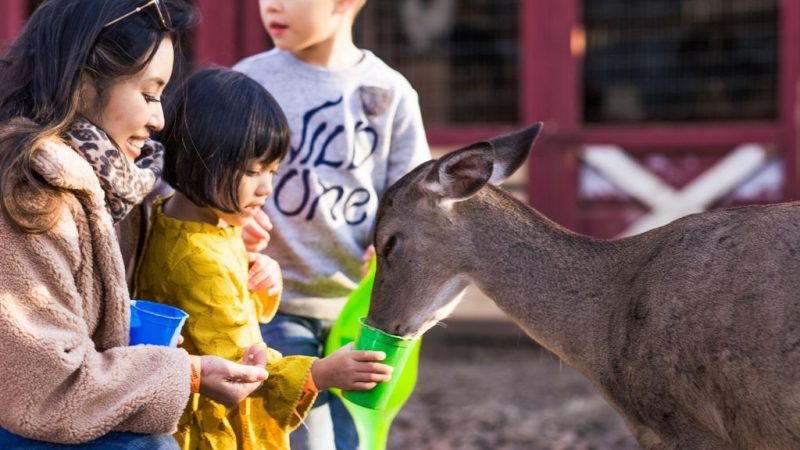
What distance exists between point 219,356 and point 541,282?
3.13ft

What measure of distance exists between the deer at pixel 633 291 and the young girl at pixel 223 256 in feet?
1.29

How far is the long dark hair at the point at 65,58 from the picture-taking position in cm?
292

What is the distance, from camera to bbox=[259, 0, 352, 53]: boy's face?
13.1 feet

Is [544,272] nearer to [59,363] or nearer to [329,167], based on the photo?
[329,167]

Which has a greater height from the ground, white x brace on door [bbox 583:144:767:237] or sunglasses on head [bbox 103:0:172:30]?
sunglasses on head [bbox 103:0:172:30]

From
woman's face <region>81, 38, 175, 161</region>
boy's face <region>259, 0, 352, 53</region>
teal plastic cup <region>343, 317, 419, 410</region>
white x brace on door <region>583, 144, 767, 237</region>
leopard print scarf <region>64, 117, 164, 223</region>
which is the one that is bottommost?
white x brace on door <region>583, 144, 767, 237</region>

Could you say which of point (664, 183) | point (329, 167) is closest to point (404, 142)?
point (329, 167)

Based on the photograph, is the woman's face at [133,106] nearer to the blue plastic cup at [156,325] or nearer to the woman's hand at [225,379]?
the blue plastic cup at [156,325]

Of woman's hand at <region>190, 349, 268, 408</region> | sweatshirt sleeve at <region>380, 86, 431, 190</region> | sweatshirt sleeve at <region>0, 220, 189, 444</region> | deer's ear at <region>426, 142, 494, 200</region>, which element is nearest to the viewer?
sweatshirt sleeve at <region>0, 220, 189, 444</region>

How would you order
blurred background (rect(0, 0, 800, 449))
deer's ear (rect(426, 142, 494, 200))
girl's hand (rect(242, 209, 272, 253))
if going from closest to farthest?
deer's ear (rect(426, 142, 494, 200)), girl's hand (rect(242, 209, 272, 253)), blurred background (rect(0, 0, 800, 449))

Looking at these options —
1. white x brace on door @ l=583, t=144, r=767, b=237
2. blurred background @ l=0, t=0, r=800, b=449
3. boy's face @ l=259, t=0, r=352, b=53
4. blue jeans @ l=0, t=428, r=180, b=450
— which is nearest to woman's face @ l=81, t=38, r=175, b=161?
blue jeans @ l=0, t=428, r=180, b=450

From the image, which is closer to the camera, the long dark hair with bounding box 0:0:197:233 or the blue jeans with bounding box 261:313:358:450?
the long dark hair with bounding box 0:0:197:233

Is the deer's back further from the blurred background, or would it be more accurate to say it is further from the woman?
the blurred background

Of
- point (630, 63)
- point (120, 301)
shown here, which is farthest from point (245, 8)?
point (120, 301)
